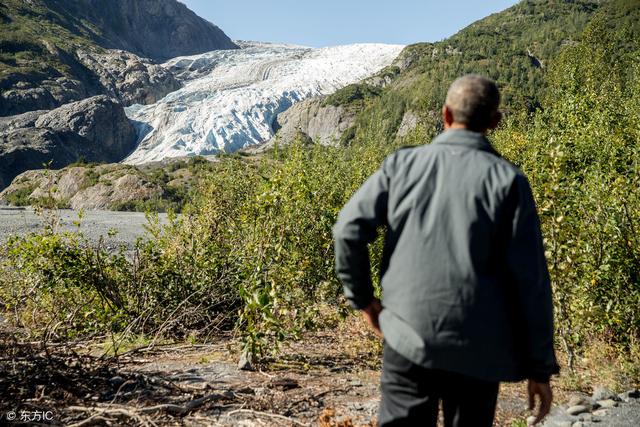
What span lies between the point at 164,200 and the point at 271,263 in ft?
133

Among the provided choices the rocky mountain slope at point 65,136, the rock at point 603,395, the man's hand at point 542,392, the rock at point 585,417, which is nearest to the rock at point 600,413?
the rock at point 585,417

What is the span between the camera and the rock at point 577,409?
13.9ft

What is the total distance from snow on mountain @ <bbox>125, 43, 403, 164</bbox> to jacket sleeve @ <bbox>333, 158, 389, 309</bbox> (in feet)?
344

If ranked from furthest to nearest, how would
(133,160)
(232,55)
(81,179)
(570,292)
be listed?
(232,55), (133,160), (81,179), (570,292)

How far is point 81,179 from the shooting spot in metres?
50.9

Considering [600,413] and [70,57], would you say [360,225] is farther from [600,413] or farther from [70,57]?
[70,57]

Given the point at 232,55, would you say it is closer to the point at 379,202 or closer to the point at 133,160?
the point at 133,160

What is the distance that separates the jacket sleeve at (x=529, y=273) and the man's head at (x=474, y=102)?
326 millimetres

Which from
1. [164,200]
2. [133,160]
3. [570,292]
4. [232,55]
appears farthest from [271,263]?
[232,55]

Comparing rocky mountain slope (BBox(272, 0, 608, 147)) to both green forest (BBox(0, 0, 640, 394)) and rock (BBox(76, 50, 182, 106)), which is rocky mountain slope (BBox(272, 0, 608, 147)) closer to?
rock (BBox(76, 50, 182, 106))

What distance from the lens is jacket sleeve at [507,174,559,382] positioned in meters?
1.89

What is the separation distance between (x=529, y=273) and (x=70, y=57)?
15788 cm

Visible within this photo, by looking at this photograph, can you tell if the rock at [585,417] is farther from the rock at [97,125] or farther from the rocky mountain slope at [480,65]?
the rock at [97,125]

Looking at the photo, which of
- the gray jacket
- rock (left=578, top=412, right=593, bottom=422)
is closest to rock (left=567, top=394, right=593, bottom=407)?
rock (left=578, top=412, right=593, bottom=422)
